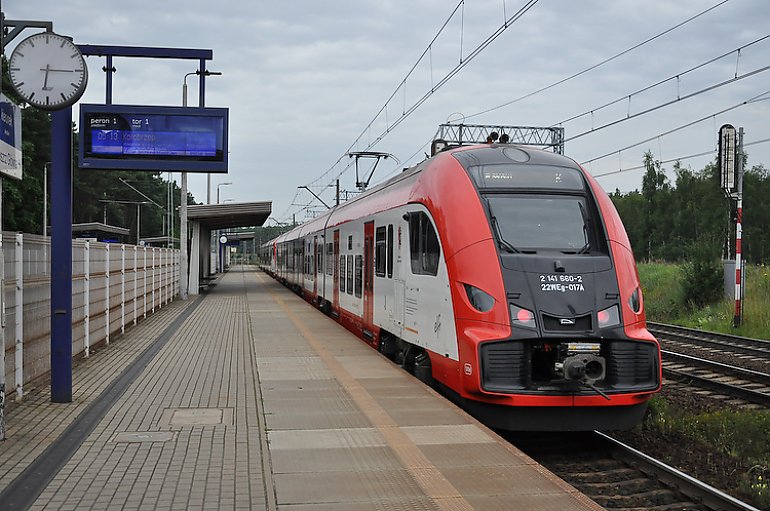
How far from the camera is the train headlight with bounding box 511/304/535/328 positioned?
25.2 feet

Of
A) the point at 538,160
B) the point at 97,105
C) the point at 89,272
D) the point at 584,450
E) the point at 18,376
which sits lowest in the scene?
the point at 584,450

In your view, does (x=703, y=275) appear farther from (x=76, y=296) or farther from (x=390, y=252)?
(x=76, y=296)

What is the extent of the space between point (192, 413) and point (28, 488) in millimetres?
2736

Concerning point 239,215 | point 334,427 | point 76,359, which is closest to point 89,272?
point 76,359

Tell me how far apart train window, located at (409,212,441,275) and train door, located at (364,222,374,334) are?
3134 millimetres

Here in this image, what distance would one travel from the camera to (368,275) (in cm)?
1379

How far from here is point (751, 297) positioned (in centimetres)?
2181

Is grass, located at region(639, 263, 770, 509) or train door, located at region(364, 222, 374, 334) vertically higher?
train door, located at region(364, 222, 374, 334)

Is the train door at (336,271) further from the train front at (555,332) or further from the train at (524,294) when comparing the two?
the train front at (555,332)

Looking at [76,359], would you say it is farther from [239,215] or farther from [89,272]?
[239,215]

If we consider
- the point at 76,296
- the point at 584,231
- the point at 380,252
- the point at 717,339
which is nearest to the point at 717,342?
the point at 717,339

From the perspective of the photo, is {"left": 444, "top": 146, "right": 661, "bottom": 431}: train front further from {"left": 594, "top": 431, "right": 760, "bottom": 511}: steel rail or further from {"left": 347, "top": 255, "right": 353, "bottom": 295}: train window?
{"left": 347, "top": 255, "right": 353, "bottom": 295}: train window

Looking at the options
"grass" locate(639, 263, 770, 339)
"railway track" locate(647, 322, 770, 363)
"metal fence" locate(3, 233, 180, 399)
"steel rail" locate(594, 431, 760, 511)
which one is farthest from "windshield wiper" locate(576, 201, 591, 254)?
"grass" locate(639, 263, 770, 339)

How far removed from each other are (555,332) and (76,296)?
761 centimetres
